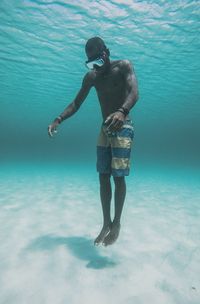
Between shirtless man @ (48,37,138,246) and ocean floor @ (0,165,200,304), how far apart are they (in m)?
0.58

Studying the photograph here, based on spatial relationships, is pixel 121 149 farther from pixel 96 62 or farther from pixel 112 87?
pixel 96 62

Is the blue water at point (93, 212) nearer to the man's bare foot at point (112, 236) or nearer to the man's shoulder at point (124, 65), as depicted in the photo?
the man's bare foot at point (112, 236)

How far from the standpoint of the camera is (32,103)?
44.5m

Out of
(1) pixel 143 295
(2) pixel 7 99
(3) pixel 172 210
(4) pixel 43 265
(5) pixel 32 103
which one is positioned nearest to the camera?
(1) pixel 143 295

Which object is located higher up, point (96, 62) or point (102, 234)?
point (96, 62)

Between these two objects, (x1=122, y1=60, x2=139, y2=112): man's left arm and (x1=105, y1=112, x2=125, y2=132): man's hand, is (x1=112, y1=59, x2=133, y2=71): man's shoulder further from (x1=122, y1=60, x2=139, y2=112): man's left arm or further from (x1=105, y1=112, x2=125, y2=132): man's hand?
(x1=105, y1=112, x2=125, y2=132): man's hand

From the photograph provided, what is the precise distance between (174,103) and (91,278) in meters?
41.1

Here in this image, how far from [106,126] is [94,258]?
2323 mm

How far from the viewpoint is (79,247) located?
4961 millimetres

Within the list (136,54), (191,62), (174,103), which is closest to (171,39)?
(136,54)

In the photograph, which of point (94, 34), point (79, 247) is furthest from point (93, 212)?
point (94, 34)

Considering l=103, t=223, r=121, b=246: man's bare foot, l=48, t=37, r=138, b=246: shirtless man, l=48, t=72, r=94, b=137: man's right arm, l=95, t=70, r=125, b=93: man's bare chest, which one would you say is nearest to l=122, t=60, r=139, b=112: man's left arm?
l=48, t=37, r=138, b=246: shirtless man

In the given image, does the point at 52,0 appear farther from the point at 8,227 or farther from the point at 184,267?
the point at 184,267

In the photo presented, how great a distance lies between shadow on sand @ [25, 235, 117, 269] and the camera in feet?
14.1
